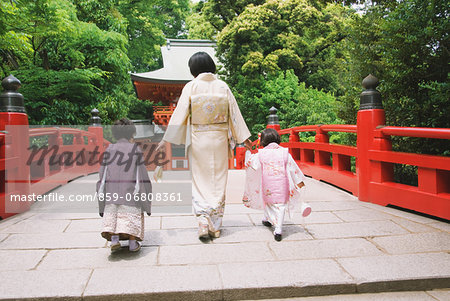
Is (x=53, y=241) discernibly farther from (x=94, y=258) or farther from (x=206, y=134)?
(x=206, y=134)

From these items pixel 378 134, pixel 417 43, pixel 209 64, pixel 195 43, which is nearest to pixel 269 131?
pixel 209 64

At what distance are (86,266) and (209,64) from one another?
7.17ft

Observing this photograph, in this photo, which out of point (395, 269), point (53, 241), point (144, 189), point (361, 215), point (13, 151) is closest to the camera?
point (395, 269)

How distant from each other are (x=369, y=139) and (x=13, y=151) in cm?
460

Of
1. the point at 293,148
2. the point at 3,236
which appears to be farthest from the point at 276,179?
the point at 293,148

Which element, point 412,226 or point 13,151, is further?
point 13,151

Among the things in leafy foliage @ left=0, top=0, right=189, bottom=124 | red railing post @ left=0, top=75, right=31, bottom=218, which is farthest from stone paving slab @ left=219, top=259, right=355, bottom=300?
leafy foliage @ left=0, top=0, right=189, bottom=124

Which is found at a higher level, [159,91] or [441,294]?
[159,91]

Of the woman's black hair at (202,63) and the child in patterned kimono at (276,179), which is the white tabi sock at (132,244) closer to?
the child in patterned kimono at (276,179)

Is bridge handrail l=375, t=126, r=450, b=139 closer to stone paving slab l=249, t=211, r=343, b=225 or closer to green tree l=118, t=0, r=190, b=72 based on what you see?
stone paving slab l=249, t=211, r=343, b=225

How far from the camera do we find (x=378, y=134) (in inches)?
178

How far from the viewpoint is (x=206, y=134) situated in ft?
11.8

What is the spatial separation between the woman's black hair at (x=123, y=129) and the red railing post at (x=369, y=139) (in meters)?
3.08

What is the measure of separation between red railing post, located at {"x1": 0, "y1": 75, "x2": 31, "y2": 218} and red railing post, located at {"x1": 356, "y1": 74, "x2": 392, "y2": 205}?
4447 millimetres
